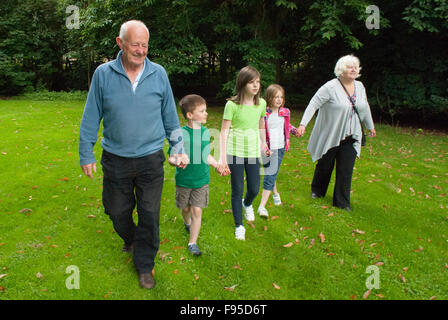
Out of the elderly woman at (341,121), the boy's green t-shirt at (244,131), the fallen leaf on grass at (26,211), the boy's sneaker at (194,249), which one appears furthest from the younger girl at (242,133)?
the fallen leaf on grass at (26,211)

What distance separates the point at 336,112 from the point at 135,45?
10.9 ft

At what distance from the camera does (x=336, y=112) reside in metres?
5.07

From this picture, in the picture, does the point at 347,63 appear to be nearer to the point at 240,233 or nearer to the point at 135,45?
the point at 240,233

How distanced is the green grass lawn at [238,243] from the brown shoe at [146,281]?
0.06 m

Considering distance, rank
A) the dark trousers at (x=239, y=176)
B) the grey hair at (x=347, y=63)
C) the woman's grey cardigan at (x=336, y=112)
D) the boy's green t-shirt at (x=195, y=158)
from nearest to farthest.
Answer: the boy's green t-shirt at (x=195, y=158) → the dark trousers at (x=239, y=176) → the grey hair at (x=347, y=63) → the woman's grey cardigan at (x=336, y=112)

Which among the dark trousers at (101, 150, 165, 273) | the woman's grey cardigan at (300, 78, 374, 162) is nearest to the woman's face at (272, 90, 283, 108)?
the woman's grey cardigan at (300, 78, 374, 162)

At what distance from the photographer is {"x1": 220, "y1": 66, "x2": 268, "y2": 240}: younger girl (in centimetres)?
399

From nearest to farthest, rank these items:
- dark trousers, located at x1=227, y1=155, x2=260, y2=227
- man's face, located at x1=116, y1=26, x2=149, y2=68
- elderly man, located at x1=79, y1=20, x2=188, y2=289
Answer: man's face, located at x1=116, y1=26, x2=149, y2=68 → elderly man, located at x1=79, y1=20, x2=188, y2=289 → dark trousers, located at x1=227, y1=155, x2=260, y2=227

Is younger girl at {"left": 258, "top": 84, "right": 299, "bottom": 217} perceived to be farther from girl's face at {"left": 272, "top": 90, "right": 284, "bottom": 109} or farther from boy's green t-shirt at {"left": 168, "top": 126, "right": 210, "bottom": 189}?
boy's green t-shirt at {"left": 168, "top": 126, "right": 210, "bottom": 189}

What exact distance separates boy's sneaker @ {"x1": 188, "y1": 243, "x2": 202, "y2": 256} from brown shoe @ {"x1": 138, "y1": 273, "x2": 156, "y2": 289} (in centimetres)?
68

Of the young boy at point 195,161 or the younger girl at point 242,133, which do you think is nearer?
the young boy at point 195,161

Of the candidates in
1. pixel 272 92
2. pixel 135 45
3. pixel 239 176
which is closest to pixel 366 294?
pixel 239 176

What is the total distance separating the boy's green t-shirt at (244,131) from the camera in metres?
4.09

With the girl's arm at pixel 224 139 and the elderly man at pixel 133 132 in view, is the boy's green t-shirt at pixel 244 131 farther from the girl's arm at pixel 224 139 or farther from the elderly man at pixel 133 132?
the elderly man at pixel 133 132
